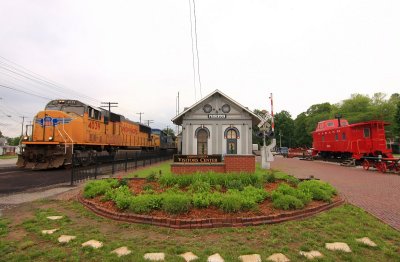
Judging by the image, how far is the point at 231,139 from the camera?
2488 cm

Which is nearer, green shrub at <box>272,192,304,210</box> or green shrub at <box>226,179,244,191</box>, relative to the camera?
green shrub at <box>272,192,304,210</box>

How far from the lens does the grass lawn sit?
4.51 meters

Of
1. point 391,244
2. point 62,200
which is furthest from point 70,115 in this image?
point 391,244

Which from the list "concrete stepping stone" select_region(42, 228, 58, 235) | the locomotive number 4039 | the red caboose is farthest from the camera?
the red caboose

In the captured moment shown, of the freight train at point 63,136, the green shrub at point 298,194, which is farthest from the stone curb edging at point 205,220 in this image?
the freight train at point 63,136

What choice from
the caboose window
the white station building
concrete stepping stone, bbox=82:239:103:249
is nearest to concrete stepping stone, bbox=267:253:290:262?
concrete stepping stone, bbox=82:239:103:249

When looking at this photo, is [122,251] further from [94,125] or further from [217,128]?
[217,128]

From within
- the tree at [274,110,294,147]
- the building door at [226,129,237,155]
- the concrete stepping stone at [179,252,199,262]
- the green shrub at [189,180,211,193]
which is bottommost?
the concrete stepping stone at [179,252,199,262]

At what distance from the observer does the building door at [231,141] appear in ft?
81.4

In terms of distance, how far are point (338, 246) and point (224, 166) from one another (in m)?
8.74

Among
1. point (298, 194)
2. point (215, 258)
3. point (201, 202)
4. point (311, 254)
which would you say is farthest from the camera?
point (298, 194)

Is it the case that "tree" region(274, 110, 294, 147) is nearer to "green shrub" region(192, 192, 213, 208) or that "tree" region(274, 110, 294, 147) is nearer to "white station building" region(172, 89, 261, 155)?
"white station building" region(172, 89, 261, 155)

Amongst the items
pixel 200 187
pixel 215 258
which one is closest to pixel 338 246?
pixel 215 258

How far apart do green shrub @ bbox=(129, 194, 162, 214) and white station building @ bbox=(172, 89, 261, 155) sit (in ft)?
58.0
